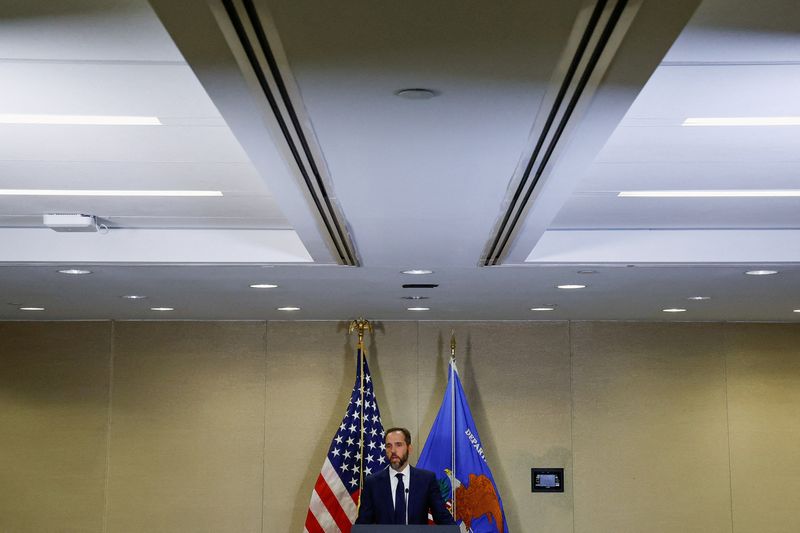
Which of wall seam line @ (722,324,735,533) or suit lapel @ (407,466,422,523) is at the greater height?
wall seam line @ (722,324,735,533)

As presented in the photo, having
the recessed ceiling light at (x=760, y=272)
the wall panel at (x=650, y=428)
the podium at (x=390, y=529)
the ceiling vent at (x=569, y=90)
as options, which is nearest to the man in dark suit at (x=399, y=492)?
the podium at (x=390, y=529)

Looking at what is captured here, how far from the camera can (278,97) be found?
2.46 meters

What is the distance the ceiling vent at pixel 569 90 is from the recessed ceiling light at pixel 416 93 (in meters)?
0.30

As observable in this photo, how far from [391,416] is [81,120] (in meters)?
6.49

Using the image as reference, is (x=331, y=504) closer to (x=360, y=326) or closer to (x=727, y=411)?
(x=360, y=326)

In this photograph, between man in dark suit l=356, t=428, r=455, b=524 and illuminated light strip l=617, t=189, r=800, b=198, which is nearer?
illuminated light strip l=617, t=189, r=800, b=198

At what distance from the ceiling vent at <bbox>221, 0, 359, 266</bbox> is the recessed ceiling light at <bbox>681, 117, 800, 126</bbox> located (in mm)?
1354

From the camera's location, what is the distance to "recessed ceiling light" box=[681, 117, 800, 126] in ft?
11.6

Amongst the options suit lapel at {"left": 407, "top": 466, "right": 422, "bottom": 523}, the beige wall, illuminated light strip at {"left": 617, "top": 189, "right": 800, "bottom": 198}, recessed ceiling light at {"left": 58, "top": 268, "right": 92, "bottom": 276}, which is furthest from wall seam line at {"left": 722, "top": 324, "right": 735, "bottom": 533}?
recessed ceiling light at {"left": 58, "top": 268, "right": 92, "bottom": 276}

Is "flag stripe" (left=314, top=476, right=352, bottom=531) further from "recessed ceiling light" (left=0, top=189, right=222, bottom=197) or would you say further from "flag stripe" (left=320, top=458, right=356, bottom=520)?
"recessed ceiling light" (left=0, top=189, right=222, bottom=197)

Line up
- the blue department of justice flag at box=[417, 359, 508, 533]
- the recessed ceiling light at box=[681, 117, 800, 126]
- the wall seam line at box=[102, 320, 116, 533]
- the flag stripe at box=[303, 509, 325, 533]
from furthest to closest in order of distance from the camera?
the wall seam line at box=[102, 320, 116, 533] < the flag stripe at box=[303, 509, 325, 533] < the blue department of justice flag at box=[417, 359, 508, 533] < the recessed ceiling light at box=[681, 117, 800, 126]

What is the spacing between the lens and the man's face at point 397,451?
22.1 ft

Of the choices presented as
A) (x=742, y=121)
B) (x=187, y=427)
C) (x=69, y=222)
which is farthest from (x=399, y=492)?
(x=742, y=121)

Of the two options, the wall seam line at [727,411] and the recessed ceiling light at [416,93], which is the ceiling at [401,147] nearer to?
the recessed ceiling light at [416,93]
